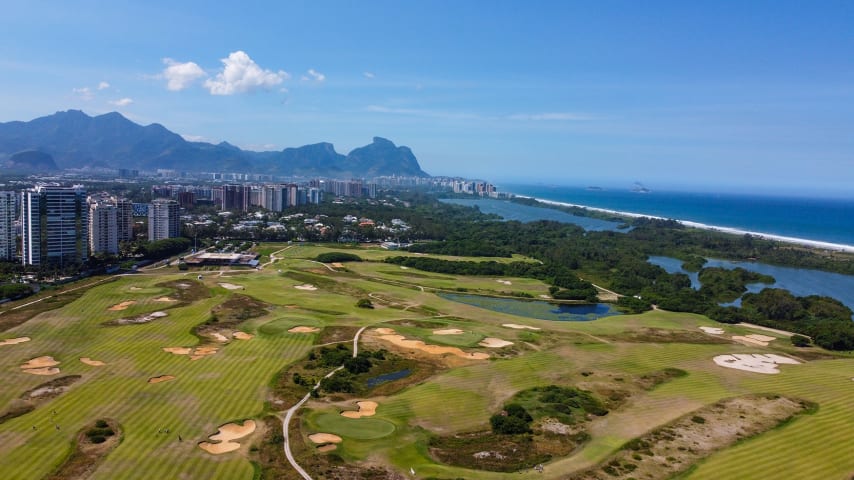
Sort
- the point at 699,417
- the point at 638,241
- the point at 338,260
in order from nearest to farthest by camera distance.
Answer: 1. the point at 699,417
2. the point at 338,260
3. the point at 638,241

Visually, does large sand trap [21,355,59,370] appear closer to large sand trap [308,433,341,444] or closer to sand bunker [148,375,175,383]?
sand bunker [148,375,175,383]

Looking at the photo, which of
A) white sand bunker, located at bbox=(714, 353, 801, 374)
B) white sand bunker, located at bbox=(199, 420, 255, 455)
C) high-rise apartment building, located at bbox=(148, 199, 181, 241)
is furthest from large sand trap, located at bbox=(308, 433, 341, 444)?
high-rise apartment building, located at bbox=(148, 199, 181, 241)

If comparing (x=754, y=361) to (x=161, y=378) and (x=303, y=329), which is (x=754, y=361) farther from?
(x=161, y=378)

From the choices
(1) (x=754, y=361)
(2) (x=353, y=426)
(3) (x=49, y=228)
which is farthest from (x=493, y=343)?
(3) (x=49, y=228)

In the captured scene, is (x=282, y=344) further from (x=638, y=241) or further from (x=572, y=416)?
(x=638, y=241)

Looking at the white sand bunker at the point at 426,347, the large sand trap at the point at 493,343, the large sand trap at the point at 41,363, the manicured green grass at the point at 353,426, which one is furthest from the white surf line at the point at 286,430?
the large sand trap at the point at 41,363

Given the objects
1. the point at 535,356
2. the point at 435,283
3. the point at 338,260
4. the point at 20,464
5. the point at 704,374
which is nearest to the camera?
the point at 20,464

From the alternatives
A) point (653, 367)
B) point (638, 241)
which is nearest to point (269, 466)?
point (653, 367)
